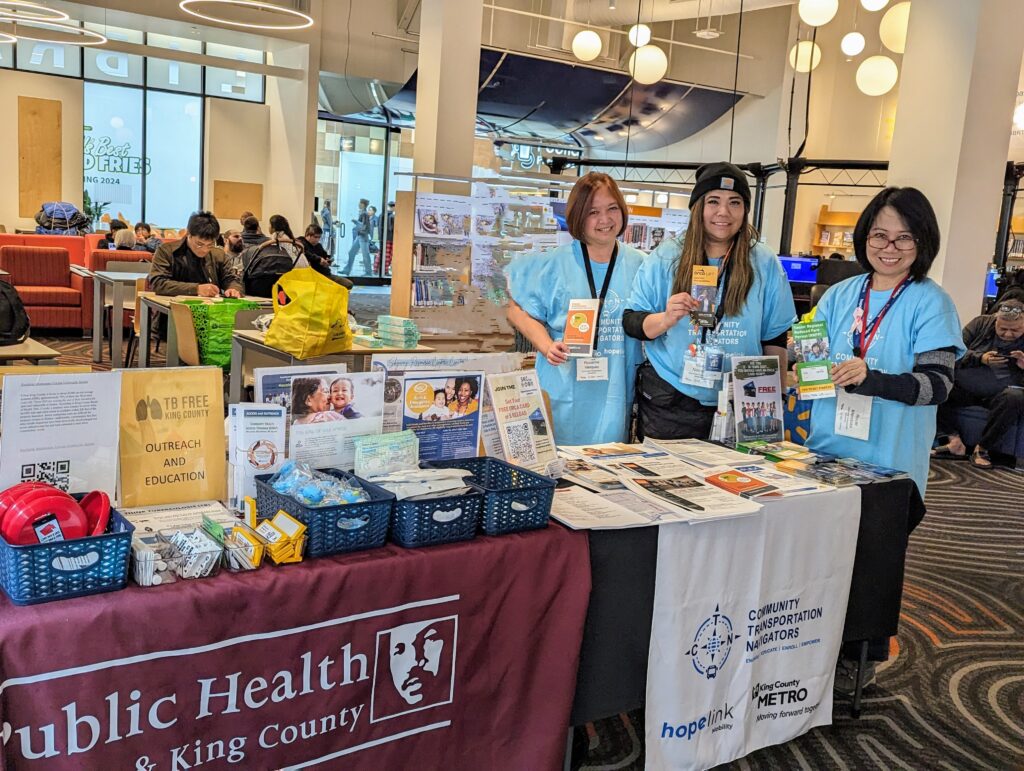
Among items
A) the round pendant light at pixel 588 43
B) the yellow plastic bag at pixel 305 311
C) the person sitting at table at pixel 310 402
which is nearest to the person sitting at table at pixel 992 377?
the yellow plastic bag at pixel 305 311

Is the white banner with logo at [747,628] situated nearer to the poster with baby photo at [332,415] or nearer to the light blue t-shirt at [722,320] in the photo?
the light blue t-shirt at [722,320]

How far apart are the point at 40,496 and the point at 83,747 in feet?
1.46

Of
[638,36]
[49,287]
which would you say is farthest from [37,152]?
[638,36]

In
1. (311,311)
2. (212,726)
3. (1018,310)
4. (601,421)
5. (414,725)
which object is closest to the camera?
(212,726)

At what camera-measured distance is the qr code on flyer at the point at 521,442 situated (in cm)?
236

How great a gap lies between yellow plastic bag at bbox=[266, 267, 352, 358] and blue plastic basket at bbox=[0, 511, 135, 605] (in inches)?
126

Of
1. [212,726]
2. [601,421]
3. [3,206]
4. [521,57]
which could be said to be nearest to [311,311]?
[601,421]

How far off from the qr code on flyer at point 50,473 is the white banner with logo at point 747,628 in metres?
1.35

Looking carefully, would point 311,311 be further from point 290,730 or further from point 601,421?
point 290,730

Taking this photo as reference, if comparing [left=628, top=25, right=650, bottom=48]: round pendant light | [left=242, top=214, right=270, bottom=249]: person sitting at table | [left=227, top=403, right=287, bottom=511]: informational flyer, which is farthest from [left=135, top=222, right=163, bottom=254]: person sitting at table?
[left=227, top=403, right=287, bottom=511]: informational flyer

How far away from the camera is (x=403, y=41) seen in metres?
15.9

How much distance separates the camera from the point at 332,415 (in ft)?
6.82

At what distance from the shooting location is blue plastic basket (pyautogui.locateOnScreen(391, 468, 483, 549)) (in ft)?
6.22

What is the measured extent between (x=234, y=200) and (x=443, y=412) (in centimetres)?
1710
